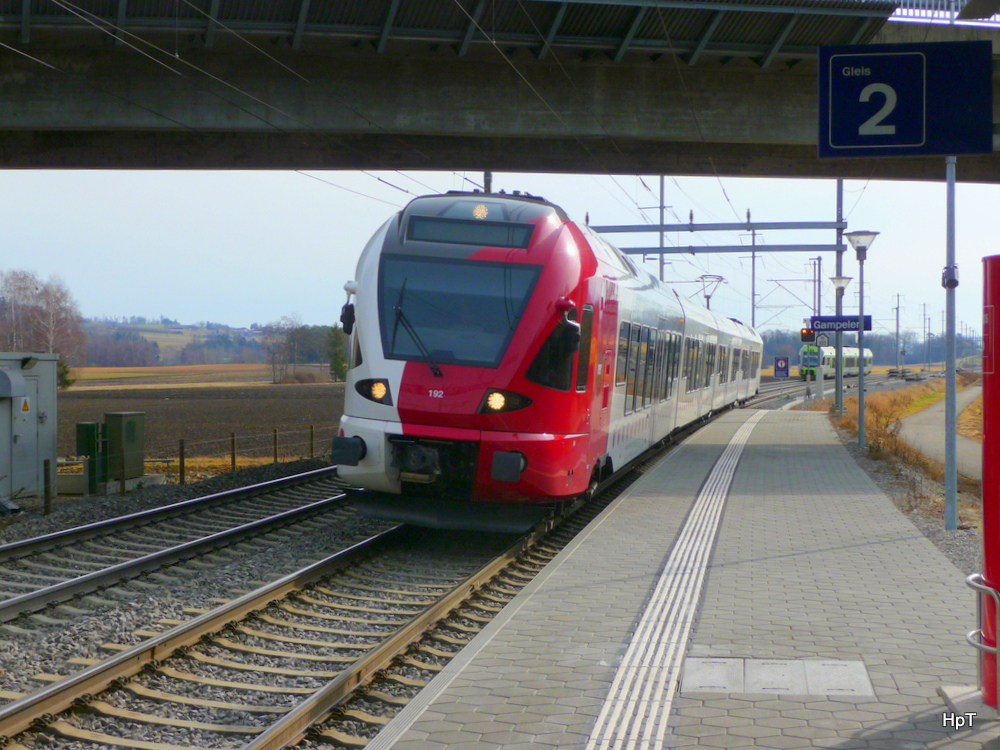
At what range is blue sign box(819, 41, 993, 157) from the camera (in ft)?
30.7

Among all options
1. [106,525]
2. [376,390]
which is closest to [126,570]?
[106,525]

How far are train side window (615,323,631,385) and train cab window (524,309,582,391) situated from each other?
239 centimetres

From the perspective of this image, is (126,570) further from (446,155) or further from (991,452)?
(446,155)

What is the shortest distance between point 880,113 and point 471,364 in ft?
14.8

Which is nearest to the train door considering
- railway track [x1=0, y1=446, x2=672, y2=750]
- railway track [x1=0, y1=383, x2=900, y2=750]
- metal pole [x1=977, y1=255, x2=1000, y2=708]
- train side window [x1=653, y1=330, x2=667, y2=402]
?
railway track [x1=0, y1=446, x2=672, y2=750]

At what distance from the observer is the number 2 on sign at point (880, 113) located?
9.40 m

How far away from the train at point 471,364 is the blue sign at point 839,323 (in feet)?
37.1

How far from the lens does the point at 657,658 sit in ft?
18.8

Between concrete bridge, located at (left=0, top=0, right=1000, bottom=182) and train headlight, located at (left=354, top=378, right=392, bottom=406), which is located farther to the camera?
concrete bridge, located at (left=0, top=0, right=1000, bottom=182)

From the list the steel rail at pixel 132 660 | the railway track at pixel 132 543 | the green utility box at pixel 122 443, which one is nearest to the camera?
the steel rail at pixel 132 660

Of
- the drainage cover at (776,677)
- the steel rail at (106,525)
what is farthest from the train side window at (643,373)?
the drainage cover at (776,677)

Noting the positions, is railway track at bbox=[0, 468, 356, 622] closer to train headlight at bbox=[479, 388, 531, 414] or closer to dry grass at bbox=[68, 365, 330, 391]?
train headlight at bbox=[479, 388, 531, 414]

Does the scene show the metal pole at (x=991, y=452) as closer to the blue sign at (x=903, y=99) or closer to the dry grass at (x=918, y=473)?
the dry grass at (x=918, y=473)

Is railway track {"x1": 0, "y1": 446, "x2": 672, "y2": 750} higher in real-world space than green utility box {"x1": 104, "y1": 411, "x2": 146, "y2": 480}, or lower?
lower
